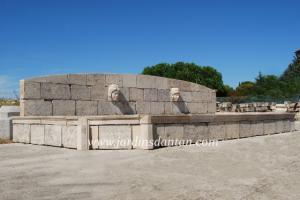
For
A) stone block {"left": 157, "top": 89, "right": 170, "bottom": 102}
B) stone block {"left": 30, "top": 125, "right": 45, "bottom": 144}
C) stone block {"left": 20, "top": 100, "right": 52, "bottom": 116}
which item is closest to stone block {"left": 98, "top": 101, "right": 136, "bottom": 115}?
stone block {"left": 157, "top": 89, "right": 170, "bottom": 102}

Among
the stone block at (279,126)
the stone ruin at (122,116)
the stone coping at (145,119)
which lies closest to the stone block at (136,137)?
the stone ruin at (122,116)

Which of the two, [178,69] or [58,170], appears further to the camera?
[178,69]

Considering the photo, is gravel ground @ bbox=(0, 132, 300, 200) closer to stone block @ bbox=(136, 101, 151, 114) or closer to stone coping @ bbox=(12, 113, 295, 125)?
stone coping @ bbox=(12, 113, 295, 125)

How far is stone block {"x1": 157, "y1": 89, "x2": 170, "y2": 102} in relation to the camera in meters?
15.5

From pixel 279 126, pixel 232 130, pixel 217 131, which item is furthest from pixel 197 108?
pixel 217 131

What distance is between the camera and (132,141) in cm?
855

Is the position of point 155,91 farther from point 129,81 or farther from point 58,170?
point 58,170

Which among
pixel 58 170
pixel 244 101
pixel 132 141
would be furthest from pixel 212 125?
pixel 244 101

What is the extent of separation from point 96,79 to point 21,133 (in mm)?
3838

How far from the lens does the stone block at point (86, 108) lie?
42.7 feet

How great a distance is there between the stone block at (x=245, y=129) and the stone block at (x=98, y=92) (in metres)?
5.33

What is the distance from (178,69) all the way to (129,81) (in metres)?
44.9

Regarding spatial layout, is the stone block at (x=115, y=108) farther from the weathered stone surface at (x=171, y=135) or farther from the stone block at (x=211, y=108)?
the weathered stone surface at (x=171, y=135)

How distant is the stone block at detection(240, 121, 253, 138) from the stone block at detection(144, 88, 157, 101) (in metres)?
4.88
